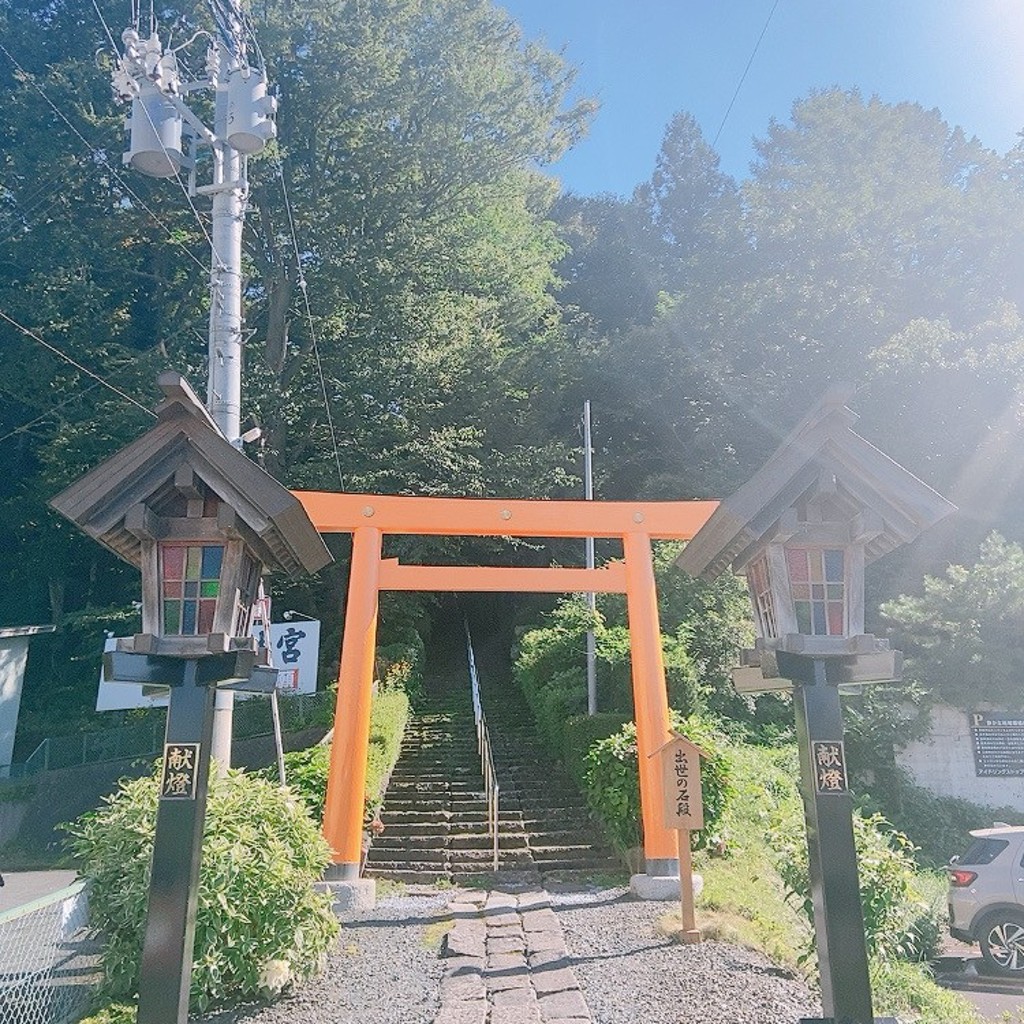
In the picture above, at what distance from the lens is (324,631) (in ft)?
64.8

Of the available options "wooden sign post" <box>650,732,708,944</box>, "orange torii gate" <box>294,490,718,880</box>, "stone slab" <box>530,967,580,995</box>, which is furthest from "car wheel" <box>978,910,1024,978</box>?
"stone slab" <box>530,967,580,995</box>

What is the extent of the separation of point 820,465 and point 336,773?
6333mm

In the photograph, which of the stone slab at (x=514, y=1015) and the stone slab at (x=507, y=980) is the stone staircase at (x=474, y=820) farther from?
the stone slab at (x=514, y=1015)

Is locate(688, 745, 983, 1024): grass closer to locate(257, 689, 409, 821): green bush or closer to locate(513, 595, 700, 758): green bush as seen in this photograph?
locate(513, 595, 700, 758): green bush

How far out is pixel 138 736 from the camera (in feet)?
56.7

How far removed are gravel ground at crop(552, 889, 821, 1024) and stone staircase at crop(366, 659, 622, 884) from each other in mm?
2172

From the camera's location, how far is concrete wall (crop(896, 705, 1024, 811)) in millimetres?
14195

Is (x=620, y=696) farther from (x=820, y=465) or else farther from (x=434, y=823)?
(x=820, y=465)

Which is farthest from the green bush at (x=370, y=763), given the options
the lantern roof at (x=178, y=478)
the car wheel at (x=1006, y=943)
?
the car wheel at (x=1006, y=943)

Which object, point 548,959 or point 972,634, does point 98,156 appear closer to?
point 548,959

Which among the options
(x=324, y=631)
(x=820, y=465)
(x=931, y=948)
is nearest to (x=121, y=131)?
(x=324, y=631)

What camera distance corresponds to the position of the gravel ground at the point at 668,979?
207 inches

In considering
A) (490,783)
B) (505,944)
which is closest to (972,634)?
→ (490,783)

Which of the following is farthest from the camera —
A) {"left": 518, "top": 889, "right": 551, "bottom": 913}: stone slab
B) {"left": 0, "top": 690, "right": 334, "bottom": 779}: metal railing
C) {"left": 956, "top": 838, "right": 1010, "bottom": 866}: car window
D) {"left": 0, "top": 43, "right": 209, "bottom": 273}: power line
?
{"left": 0, "top": 43, "right": 209, "bottom": 273}: power line
